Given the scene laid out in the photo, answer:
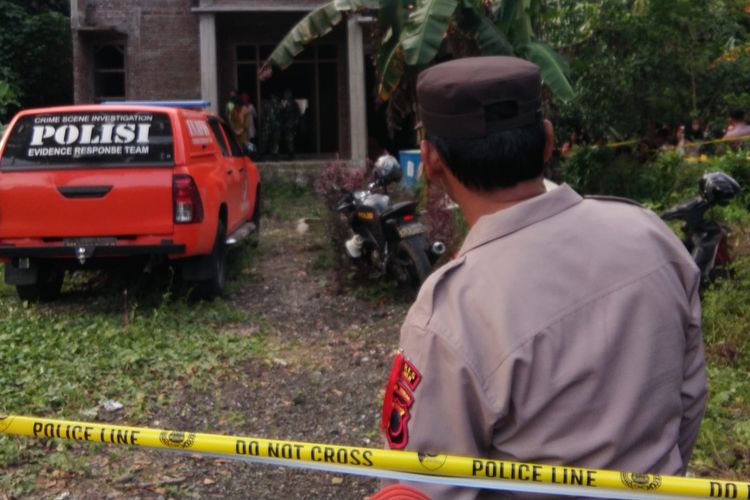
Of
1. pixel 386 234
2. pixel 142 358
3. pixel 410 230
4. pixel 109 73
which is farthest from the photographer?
pixel 109 73

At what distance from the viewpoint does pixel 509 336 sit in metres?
1.73

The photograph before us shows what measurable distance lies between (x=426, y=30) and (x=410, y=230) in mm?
1835

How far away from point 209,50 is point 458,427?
1869cm

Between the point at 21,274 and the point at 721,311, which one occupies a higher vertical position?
the point at 721,311

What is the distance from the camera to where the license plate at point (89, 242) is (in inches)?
325

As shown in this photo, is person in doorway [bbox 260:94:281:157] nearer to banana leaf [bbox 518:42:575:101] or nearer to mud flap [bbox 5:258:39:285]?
banana leaf [bbox 518:42:575:101]

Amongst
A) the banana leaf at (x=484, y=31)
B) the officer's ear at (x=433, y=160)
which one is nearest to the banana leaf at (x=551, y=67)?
the banana leaf at (x=484, y=31)

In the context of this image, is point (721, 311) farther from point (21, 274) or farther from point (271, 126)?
Answer: point (271, 126)

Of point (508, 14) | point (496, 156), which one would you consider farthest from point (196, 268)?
point (496, 156)

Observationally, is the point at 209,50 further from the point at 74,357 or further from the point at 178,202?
the point at 74,357

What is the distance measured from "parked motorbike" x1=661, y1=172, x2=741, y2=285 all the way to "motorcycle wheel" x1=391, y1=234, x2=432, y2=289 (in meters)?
1.96

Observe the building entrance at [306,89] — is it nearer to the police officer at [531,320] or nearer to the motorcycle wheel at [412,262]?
the motorcycle wheel at [412,262]

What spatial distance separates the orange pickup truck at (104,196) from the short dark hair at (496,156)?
6.57 metres

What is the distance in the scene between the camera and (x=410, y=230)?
846cm
